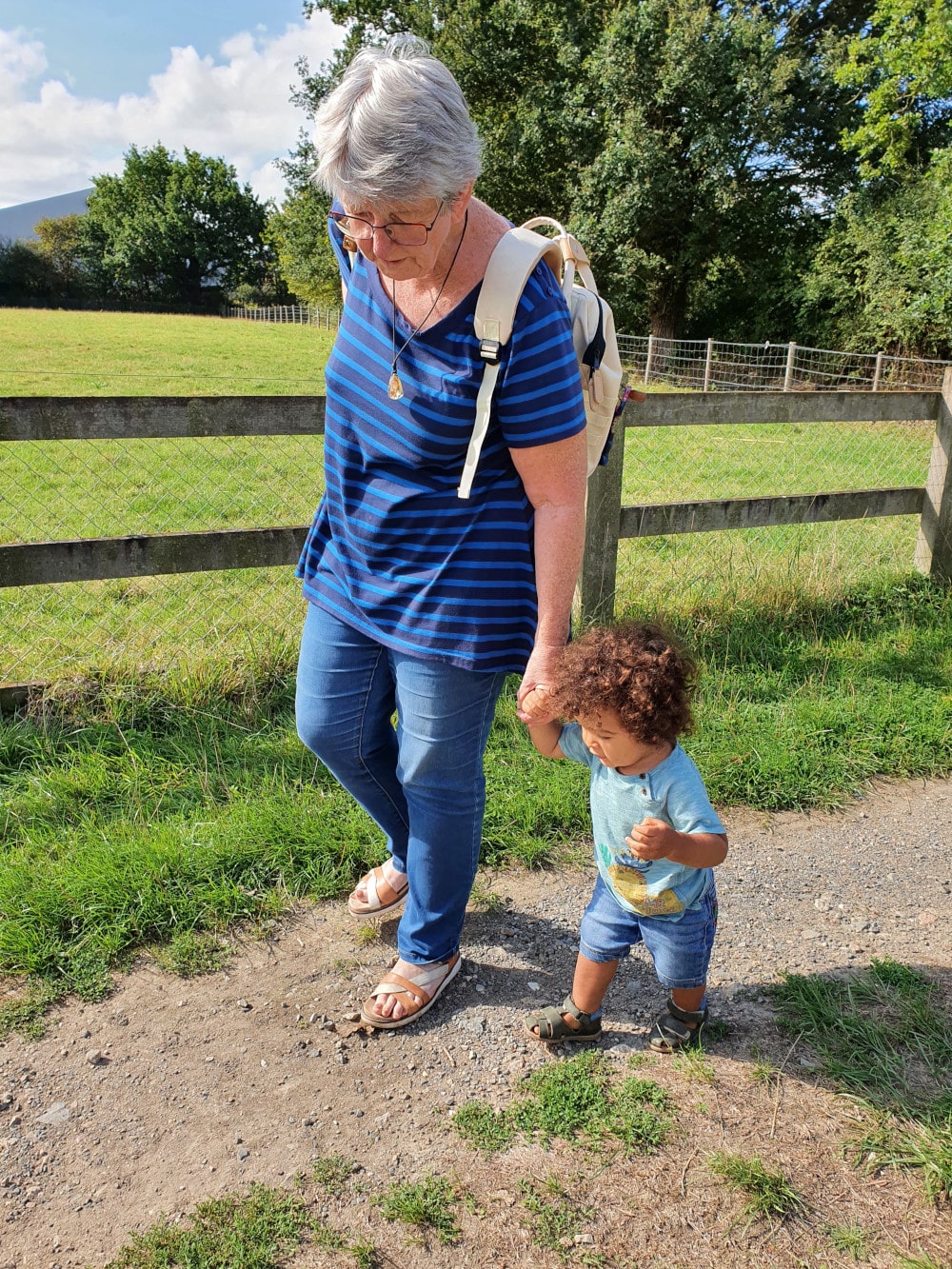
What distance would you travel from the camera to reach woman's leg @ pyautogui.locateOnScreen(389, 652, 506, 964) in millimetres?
2053

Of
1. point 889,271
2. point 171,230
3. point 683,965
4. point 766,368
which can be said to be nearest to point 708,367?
point 766,368

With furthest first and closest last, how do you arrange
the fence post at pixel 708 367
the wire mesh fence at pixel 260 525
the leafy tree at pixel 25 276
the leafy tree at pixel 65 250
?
the leafy tree at pixel 65 250
the leafy tree at pixel 25 276
the fence post at pixel 708 367
the wire mesh fence at pixel 260 525

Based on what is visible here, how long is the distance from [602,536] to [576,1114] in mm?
2737

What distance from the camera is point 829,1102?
2117 millimetres

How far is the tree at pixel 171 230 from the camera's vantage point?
229 ft

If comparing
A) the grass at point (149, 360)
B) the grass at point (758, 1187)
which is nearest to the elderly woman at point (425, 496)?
the grass at point (758, 1187)

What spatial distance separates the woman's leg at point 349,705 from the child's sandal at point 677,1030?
2.93ft

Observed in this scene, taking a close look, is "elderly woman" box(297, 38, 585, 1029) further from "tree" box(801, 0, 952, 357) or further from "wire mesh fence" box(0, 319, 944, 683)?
"tree" box(801, 0, 952, 357)

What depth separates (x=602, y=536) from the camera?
169 inches

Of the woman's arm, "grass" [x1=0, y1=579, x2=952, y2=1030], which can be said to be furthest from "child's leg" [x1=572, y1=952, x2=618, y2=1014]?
the woman's arm

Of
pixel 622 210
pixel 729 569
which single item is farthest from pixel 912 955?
pixel 622 210

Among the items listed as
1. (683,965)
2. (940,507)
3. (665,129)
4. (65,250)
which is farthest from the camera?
(65,250)

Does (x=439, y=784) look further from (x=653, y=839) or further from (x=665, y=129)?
(x=665, y=129)

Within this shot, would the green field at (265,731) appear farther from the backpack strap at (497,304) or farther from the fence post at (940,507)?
the backpack strap at (497,304)
